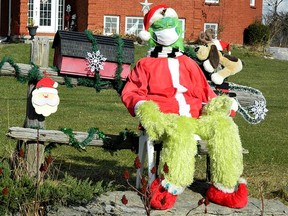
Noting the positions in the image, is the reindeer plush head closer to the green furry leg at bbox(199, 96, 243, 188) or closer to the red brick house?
the green furry leg at bbox(199, 96, 243, 188)

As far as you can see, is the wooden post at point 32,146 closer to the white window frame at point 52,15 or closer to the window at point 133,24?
the white window frame at point 52,15

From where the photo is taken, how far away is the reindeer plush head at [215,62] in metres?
6.36

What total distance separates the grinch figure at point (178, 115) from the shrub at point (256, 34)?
22.8 meters

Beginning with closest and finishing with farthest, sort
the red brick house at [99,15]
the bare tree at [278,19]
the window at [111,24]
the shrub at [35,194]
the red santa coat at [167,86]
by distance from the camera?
the shrub at [35,194], the red santa coat at [167,86], the red brick house at [99,15], the window at [111,24], the bare tree at [278,19]

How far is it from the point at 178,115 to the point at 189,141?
0.30 m

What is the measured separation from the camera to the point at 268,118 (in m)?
12.7

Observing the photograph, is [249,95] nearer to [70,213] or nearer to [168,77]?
[168,77]

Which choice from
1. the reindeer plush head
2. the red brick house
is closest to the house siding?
the red brick house

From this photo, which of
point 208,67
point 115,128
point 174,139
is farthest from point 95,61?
point 115,128

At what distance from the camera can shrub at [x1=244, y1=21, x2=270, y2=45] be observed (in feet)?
92.8

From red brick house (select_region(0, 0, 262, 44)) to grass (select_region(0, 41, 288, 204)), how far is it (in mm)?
6707

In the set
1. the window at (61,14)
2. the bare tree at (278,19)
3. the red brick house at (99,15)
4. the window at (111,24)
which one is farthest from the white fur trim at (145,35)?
the bare tree at (278,19)

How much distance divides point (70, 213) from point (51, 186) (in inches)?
14.4

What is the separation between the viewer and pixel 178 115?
17.4 ft
